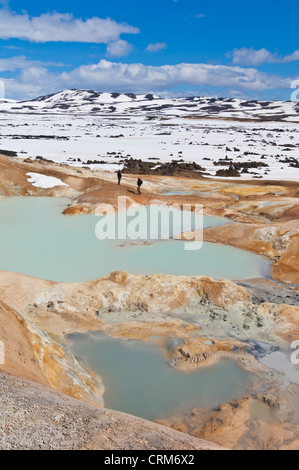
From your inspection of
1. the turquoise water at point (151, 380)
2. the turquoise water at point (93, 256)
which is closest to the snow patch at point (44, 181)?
the turquoise water at point (93, 256)

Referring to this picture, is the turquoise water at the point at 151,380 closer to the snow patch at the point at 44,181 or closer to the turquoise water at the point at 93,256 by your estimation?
the turquoise water at the point at 93,256

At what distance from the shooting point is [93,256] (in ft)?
46.3

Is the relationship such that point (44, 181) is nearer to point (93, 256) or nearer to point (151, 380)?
point (93, 256)

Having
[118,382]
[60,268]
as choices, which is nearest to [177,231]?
[60,268]

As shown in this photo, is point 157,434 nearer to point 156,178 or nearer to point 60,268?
point 60,268

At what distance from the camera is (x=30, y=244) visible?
50.0 feet

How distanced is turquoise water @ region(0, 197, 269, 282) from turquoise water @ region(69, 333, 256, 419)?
12.8 feet

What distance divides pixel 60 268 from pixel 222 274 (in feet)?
17.4

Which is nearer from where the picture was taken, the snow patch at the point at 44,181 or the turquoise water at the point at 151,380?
the turquoise water at the point at 151,380

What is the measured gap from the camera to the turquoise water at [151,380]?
277 inches

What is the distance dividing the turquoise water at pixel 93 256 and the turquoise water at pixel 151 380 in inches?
153

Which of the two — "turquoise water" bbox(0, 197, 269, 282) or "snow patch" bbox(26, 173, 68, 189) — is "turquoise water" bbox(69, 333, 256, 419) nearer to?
"turquoise water" bbox(0, 197, 269, 282)
